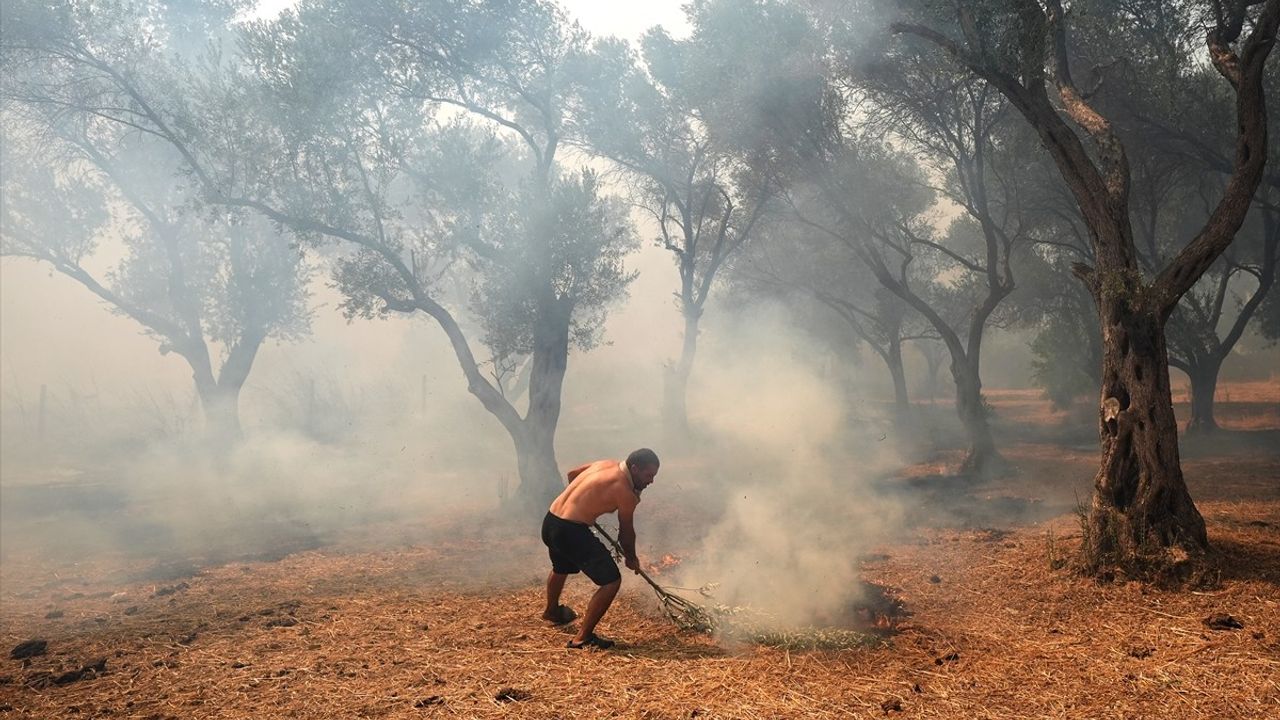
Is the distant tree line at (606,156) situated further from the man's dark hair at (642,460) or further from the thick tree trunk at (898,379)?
the thick tree trunk at (898,379)

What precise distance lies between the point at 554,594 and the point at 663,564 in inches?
96.9

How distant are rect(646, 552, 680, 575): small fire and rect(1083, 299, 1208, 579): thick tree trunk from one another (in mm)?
4103

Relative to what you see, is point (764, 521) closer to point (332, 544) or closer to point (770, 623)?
point (770, 623)

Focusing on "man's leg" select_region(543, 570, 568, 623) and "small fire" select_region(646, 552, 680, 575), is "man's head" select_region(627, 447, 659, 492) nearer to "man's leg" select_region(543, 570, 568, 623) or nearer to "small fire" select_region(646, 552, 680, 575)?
"man's leg" select_region(543, 570, 568, 623)

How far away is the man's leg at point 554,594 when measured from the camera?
6.57 metres

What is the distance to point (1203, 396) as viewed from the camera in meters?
17.3

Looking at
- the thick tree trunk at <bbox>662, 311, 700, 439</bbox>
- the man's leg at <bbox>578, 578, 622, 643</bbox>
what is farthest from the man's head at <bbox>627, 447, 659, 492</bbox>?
the thick tree trunk at <bbox>662, 311, 700, 439</bbox>

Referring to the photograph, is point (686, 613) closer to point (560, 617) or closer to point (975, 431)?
point (560, 617)

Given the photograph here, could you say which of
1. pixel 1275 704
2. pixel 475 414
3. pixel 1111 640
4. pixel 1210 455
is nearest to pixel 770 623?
pixel 1111 640

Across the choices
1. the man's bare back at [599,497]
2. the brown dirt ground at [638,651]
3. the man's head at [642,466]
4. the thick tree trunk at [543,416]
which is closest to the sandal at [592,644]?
the brown dirt ground at [638,651]

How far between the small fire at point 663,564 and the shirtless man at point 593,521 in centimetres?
237

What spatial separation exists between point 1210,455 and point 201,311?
2327cm

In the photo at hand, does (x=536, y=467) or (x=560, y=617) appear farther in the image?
(x=536, y=467)

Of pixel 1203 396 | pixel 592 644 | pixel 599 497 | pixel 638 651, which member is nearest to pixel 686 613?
pixel 638 651
